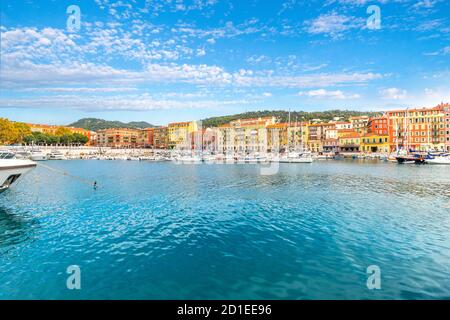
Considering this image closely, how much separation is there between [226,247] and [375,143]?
11576cm

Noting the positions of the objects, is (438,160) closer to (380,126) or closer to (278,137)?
(380,126)

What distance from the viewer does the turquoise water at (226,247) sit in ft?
34.2

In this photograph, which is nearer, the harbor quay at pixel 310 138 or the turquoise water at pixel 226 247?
the turquoise water at pixel 226 247

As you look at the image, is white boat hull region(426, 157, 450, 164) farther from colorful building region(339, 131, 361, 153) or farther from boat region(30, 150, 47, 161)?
boat region(30, 150, 47, 161)

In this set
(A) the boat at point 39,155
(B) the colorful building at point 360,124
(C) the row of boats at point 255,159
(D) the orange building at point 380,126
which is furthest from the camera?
(B) the colorful building at point 360,124

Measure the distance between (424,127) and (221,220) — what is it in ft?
394

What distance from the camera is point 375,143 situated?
375 feet

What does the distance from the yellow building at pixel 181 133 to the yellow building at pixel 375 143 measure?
280 feet

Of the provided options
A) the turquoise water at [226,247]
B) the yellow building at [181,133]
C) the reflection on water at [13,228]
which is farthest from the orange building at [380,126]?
the reflection on water at [13,228]

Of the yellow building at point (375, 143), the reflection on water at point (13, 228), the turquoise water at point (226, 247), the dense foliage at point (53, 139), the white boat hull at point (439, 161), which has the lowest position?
the turquoise water at point (226, 247)

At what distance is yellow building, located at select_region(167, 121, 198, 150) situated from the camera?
16550 centimetres

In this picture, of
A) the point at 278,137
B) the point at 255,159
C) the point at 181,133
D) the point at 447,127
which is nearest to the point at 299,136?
the point at 278,137

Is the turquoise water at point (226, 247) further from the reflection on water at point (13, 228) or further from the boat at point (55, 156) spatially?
the boat at point (55, 156)
